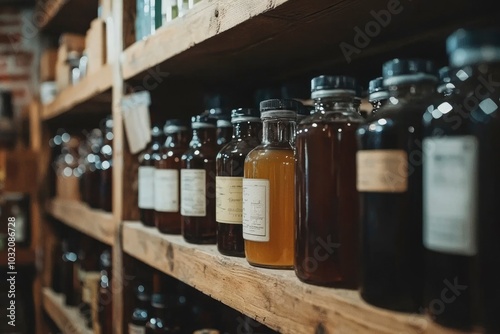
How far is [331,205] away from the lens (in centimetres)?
68

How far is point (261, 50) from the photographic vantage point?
1060 millimetres

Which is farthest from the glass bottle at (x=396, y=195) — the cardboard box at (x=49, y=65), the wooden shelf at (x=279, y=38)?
the cardboard box at (x=49, y=65)

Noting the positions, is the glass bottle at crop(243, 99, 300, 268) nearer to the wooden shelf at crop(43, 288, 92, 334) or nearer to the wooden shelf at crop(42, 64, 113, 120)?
the wooden shelf at crop(42, 64, 113, 120)

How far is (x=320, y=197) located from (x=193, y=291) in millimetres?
903

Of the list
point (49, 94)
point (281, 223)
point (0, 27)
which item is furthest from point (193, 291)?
point (0, 27)

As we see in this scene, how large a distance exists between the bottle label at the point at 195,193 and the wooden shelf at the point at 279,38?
10.1 inches

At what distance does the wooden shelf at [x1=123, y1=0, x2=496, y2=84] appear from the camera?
78 cm

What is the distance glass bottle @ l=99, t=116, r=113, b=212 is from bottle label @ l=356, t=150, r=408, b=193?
1.28 m

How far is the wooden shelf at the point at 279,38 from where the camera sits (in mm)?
784

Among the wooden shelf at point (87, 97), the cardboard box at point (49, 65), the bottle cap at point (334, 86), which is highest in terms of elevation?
the cardboard box at point (49, 65)

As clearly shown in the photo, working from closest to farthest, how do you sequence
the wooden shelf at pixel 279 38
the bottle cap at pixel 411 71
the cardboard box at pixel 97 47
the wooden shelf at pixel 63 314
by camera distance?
the bottle cap at pixel 411 71 → the wooden shelf at pixel 279 38 → the cardboard box at pixel 97 47 → the wooden shelf at pixel 63 314

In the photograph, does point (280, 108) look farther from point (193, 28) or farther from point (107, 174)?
point (107, 174)

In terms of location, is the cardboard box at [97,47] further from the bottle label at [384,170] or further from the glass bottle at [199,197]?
the bottle label at [384,170]

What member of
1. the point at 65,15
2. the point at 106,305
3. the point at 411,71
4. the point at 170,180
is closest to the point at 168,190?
the point at 170,180
